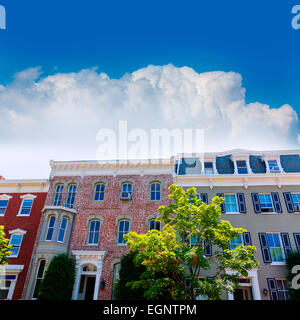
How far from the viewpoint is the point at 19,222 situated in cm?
2117

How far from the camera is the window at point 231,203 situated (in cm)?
1973

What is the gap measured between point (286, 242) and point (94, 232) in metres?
14.5

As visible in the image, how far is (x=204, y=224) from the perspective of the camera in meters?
13.4

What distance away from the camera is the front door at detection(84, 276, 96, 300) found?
722 inches

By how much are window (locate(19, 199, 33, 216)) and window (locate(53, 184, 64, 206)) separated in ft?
7.31

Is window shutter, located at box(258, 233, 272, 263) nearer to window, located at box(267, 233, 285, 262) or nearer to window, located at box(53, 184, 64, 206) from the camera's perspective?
window, located at box(267, 233, 285, 262)

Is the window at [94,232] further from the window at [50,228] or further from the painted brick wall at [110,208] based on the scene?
the window at [50,228]

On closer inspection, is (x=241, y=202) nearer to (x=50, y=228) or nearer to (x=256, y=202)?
(x=256, y=202)

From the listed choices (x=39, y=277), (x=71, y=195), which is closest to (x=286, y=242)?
(x=71, y=195)

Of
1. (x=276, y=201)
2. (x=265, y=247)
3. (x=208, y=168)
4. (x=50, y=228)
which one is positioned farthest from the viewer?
(x=208, y=168)

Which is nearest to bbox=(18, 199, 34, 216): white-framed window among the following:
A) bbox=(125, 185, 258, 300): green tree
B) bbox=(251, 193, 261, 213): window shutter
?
bbox=(125, 185, 258, 300): green tree

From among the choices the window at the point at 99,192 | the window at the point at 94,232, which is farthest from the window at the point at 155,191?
the window at the point at 94,232
